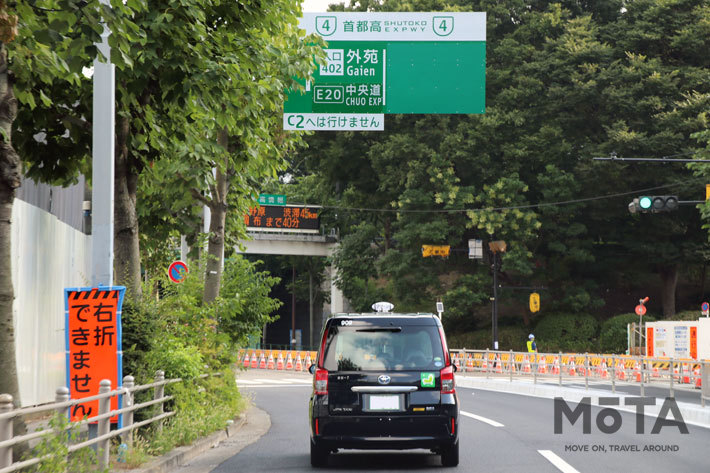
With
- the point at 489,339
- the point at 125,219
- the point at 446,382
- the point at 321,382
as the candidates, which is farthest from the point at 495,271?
the point at 321,382

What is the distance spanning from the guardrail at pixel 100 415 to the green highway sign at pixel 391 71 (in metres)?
10.6

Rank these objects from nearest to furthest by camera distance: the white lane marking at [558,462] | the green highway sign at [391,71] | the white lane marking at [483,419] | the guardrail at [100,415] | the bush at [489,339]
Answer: the guardrail at [100,415] < the white lane marking at [558,462] < the white lane marking at [483,419] < the green highway sign at [391,71] < the bush at [489,339]

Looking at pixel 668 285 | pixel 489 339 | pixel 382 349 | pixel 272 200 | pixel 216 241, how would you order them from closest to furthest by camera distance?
pixel 382 349 → pixel 216 241 → pixel 668 285 → pixel 489 339 → pixel 272 200

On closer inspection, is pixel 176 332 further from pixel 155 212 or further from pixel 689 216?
pixel 689 216

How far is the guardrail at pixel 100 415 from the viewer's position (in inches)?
320

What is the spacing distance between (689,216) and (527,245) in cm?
832

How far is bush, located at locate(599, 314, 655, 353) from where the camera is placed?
171 ft

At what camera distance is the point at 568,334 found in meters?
53.4

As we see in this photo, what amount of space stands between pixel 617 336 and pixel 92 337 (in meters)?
44.0

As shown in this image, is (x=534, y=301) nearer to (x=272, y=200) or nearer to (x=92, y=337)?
(x=272, y=200)

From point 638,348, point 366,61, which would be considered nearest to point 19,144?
point 366,61

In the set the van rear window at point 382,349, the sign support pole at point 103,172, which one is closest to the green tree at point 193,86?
the sign support pole at point 103,172

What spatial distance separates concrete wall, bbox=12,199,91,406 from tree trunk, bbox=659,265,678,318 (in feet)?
129

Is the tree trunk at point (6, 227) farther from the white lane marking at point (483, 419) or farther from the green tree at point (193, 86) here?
the white lane marking at point (483, 419)
